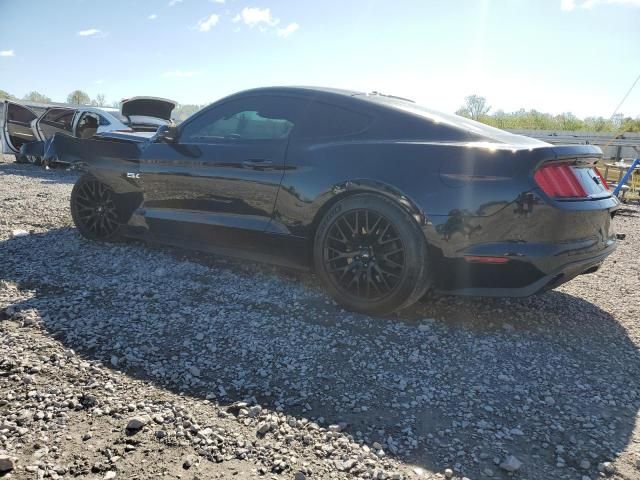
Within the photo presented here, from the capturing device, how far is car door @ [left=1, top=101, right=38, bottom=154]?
13336 mm

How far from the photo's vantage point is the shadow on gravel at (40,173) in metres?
10.5

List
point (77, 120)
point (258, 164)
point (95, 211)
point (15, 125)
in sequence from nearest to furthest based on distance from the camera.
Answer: point (258, 164)
point (95, 211)
point (77, 120)
point (15, 125)

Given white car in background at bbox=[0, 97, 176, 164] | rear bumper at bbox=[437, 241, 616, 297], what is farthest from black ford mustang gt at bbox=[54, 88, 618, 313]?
white car in background at bbox=[0, 97, 176, 164]

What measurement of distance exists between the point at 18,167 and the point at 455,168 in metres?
13.4

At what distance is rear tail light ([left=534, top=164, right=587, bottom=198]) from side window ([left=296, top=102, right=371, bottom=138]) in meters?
1.20

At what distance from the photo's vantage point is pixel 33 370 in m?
2.47

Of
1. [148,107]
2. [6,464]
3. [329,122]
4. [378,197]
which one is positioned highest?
[148,107]

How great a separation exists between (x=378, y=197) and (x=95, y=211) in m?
3.09

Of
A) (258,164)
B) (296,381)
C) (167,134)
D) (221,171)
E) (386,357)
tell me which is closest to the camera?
(296,381)

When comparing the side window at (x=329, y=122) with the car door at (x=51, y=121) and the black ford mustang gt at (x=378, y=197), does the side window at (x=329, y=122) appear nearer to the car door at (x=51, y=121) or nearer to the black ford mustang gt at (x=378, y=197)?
the black ford mustang gt at (x=378, y=197)

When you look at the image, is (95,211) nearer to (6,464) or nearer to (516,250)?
(6,464)

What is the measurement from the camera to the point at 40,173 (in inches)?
464

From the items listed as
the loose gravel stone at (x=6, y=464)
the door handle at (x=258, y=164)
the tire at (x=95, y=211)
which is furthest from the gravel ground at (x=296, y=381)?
the door handle at (x=258, y=164)

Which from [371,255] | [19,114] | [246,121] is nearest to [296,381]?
[371,255]
